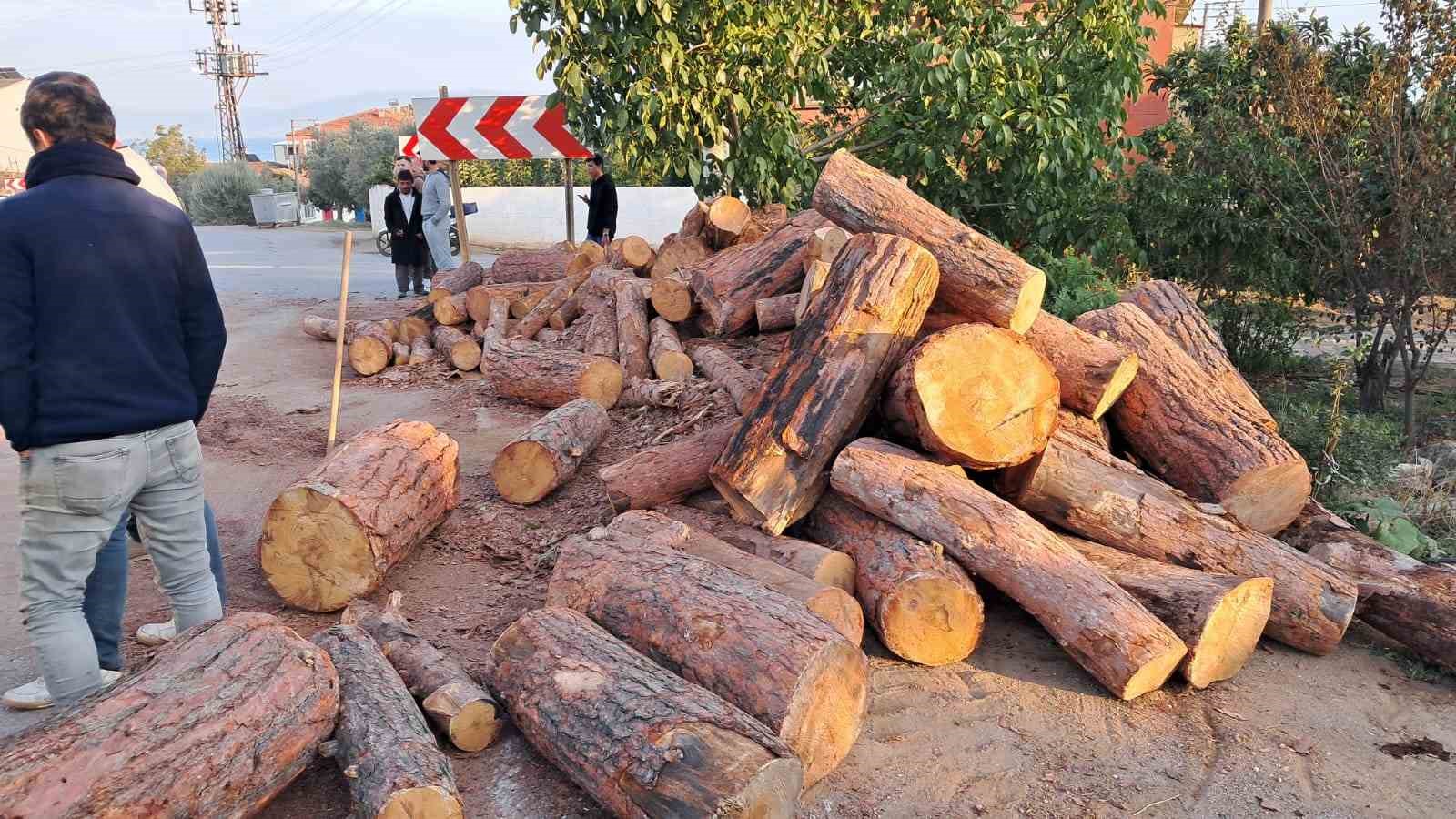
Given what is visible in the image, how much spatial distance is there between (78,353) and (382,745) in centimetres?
150

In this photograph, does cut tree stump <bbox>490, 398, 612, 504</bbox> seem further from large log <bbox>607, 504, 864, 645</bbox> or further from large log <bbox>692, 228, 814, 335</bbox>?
large log <bbox>692, 228, 814, 335</bbox>

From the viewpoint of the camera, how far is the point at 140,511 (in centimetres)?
326

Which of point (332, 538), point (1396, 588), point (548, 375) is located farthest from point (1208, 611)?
point (548, 375)

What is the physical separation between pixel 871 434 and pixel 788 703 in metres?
1.88

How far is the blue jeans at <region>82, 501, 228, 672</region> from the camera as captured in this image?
11.3ft

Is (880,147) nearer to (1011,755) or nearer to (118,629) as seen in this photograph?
(1011,755)

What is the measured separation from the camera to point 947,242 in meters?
4.75

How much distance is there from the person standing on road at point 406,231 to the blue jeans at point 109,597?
881 centimetres

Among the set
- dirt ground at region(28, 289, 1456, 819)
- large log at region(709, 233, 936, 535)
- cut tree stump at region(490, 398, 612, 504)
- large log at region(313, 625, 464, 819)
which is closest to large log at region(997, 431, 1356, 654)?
dirt ground at region(28, 289, 1456, 819)

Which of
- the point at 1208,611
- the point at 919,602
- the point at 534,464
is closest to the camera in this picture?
the point at 1208,611

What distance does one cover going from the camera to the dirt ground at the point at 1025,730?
3.08m

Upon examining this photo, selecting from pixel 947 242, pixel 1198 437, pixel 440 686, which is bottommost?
pixel 440 686

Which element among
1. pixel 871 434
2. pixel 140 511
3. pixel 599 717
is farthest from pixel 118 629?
pixel 871 434

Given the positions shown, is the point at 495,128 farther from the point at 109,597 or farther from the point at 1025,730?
the point at 1025,730
